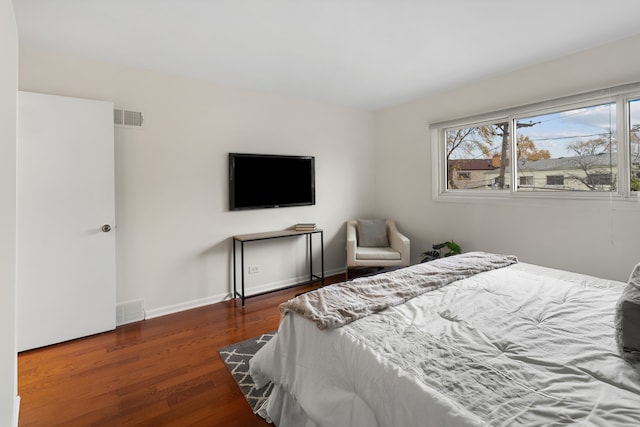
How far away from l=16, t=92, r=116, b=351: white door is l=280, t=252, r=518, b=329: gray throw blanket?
1.93 metres

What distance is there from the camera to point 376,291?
1741 millimetres

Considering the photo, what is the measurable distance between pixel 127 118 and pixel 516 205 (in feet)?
12.4

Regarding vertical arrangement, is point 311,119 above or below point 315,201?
above

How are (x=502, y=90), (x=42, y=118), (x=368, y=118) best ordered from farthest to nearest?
(x=368, y=118) → (x=502, y=90) → (x=42, y=118)

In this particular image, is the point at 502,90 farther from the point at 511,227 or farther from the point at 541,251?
the point at 541,251

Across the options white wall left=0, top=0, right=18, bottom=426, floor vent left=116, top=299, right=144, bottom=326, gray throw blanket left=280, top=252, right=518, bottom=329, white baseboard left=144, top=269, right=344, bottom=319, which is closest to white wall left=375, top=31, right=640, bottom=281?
gray throw blanket left=280, top=252, right=518, bottom=329

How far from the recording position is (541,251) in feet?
9.80

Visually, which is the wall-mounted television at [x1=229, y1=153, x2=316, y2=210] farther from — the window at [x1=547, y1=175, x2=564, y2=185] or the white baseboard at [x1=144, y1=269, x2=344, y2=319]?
the window at [x1=547, y1=175, x2=564, y2=185]

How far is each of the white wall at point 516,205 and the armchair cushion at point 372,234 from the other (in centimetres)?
37

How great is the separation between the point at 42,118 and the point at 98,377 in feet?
6.33

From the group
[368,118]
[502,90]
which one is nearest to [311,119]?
[368,118]

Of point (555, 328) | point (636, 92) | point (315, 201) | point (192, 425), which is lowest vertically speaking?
point (192, 425)

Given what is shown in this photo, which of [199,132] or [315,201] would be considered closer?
[199,132]

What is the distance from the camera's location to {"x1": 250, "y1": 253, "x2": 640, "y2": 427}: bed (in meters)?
0.90
